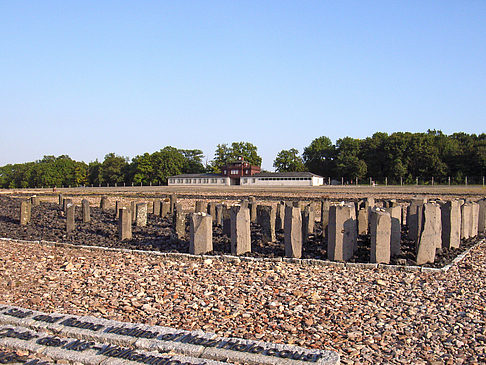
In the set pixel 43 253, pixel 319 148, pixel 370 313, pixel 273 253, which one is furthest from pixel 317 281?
pixel 319 148

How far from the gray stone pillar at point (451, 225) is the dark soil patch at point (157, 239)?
21cm

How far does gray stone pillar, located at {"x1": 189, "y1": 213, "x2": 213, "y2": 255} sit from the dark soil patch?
27 cm

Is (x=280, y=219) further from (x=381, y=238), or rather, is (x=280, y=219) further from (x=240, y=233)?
(x=381, y=238)

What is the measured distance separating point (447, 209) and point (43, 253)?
8.96m

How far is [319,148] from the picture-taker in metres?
98.9

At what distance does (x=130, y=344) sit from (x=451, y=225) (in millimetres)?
7686

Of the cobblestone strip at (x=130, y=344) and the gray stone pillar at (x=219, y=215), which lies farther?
the gray stone pillar at (x=219, y=215)

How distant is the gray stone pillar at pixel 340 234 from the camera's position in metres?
8.16

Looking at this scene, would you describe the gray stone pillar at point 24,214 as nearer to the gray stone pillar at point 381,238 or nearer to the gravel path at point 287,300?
the gravel path at point 287,300

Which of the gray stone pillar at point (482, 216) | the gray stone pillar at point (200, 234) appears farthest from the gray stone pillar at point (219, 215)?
the gray stone pillar at point (482, 216)

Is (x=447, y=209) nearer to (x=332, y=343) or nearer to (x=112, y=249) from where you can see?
Answer: (x=332, y=343)

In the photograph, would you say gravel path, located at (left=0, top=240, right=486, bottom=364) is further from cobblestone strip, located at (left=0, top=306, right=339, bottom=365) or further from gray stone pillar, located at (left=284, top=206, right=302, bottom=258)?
gray stone pillar, located at (left=284, top=206, right=302, bottom=258)

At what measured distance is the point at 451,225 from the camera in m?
9.57

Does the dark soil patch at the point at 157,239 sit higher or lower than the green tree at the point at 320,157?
lower
